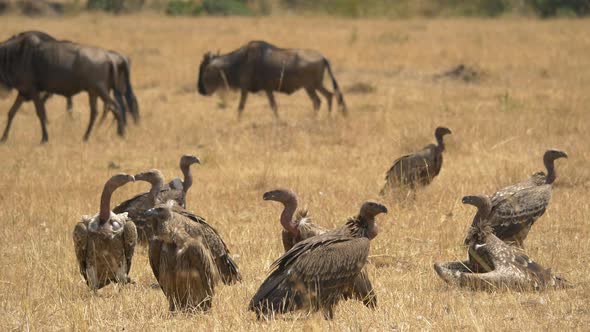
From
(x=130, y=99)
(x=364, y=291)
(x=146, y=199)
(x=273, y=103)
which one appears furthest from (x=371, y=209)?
(x=273, y=103)

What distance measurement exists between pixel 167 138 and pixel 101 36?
14.4 m

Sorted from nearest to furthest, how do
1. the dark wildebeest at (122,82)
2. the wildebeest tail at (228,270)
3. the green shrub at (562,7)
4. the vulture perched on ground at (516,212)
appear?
the wildebeest tail at (228,270) → the vulture perched on ground at (516,212) → the dark wildebeest at (122,82) → the green shrub at (562,7)

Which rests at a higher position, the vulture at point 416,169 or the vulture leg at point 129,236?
the vulture leg at point 129,236

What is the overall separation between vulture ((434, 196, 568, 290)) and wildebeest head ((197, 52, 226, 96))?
11875mm

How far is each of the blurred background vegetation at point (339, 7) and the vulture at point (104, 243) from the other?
3124cm

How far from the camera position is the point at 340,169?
41.2ft

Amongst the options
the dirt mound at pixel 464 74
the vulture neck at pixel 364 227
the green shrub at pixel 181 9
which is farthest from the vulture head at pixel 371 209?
the green shrub at pixel 181 9

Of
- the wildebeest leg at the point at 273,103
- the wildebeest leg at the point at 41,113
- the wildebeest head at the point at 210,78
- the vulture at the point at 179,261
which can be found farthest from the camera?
the wildebeest head at the point at 210,78

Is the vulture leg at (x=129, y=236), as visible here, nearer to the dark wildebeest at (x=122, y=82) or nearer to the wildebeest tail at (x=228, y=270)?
the wildebeest tail at (x=228, y=270)

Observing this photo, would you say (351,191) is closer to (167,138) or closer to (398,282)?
(398,282)

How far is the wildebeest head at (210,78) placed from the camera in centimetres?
1903

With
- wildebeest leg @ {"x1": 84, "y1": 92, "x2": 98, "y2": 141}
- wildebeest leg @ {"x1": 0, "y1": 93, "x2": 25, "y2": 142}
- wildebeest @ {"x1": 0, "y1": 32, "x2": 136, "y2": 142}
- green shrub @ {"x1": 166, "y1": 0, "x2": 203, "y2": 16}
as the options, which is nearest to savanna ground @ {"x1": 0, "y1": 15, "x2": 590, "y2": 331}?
wildebeest leg @ {"x1": 84, "y1": 92, "x2": 98, "y2": 141}

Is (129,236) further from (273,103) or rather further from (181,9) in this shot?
(181,9)

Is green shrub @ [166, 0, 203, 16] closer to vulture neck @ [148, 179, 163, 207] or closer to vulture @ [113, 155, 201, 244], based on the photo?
vulture @ [113, 155, 201, 244]
